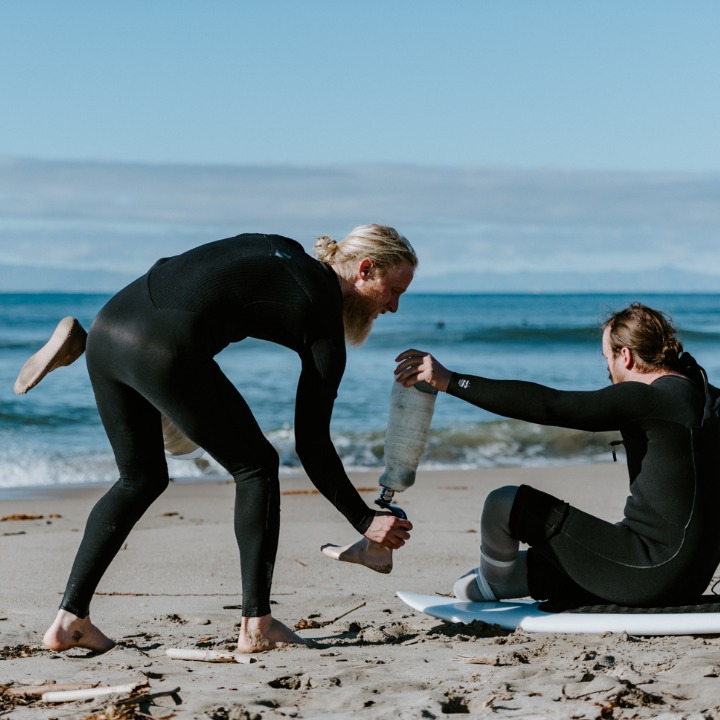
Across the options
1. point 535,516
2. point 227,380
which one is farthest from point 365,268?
point 535,516

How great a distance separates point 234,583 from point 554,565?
6.54 ft

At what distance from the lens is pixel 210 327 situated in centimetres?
366

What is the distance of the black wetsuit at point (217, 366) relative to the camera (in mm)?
3625

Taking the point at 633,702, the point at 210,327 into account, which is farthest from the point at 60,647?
the point at 633,702

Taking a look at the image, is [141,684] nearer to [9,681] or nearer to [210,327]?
[9,681]

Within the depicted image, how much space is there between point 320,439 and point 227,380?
15.8 inches

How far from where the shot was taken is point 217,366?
3721 mm

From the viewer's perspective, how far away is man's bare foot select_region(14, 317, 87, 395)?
404 centimetres

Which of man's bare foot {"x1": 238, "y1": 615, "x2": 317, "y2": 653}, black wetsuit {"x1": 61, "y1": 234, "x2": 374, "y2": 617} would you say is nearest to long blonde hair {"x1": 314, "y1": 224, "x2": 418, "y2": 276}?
black wetsuit {"x1": 61, "y1": 234, "x2": 374, "y2": 617}

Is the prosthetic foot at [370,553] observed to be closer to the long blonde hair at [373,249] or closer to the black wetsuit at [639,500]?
the black wetsuit at [639,500]

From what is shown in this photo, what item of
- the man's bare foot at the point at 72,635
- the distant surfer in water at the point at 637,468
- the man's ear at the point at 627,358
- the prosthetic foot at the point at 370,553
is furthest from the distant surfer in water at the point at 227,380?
the man's ear at the point at 627,358

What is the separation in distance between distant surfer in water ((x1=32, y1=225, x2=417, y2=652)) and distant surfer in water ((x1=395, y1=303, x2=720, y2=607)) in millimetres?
461

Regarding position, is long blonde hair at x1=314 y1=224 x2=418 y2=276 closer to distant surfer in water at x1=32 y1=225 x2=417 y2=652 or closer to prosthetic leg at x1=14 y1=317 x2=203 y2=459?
distant surfer in water at x1=32 y1=225 x2=417 y2=652

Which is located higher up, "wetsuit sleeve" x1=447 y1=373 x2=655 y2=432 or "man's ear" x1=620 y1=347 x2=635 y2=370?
"man's ear" x1=620 y1=347 x2=635 y2=370
